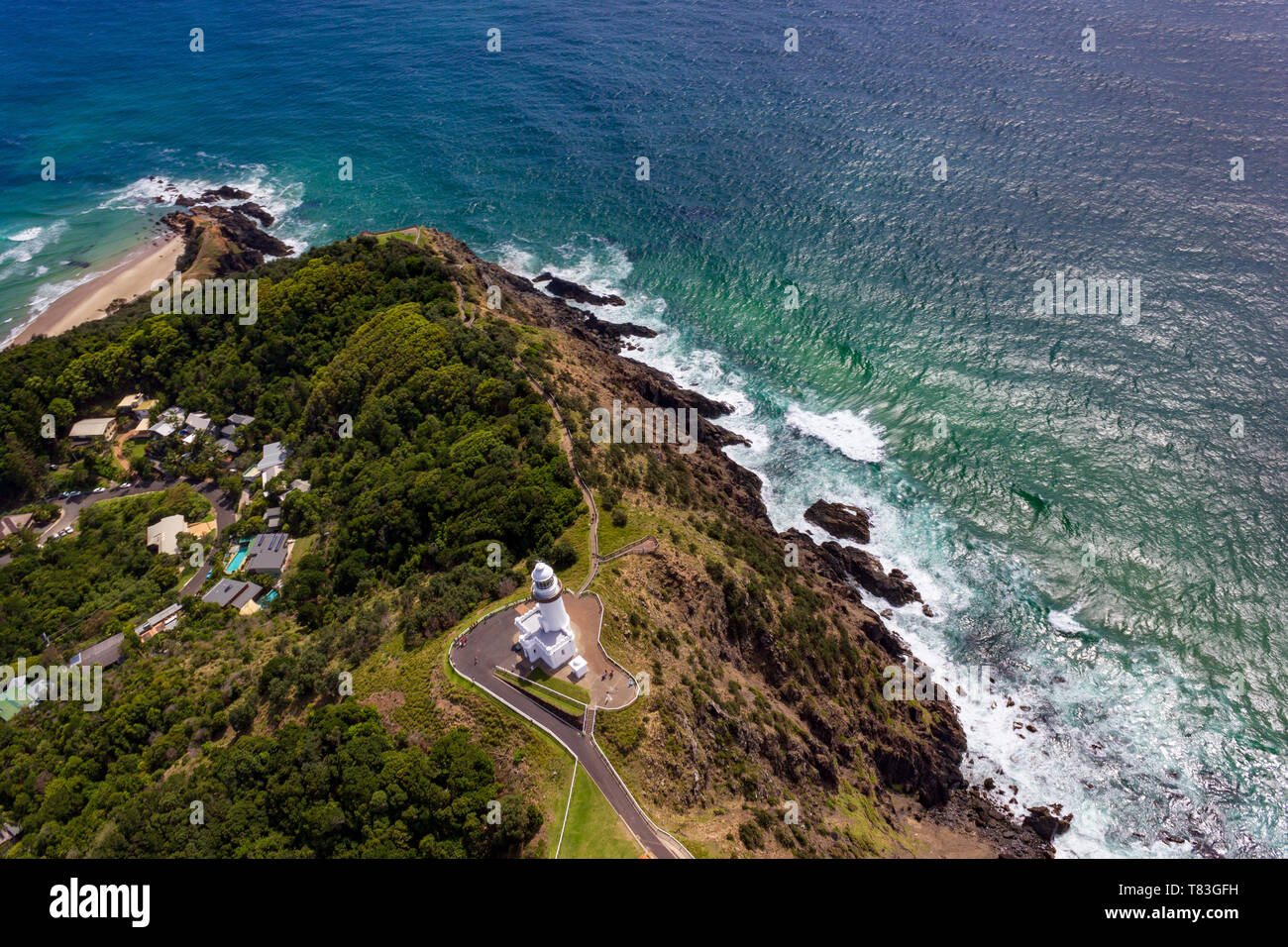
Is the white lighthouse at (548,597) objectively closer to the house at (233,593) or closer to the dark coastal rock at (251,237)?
the house at (233,593)

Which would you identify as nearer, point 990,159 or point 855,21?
point 990,159

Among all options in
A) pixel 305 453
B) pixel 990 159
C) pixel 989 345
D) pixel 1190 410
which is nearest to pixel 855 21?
pixel 990 159

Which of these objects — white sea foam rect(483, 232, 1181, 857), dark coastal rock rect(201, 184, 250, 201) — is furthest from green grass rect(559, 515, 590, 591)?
Answer: dark coastal rock rect(201, 184, 250, 201)

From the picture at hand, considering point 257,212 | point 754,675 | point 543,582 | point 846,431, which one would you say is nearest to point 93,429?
point 257,212

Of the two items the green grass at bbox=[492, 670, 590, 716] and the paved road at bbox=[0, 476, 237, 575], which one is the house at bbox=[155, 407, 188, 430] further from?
the green grass at bbox=[492, 670, 590, 716]

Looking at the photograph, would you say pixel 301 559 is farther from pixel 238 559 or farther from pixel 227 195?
pixel 227 195

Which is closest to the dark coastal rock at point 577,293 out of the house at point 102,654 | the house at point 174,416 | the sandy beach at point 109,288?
the house at point 174,416

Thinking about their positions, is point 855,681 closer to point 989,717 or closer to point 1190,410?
point 989,717
